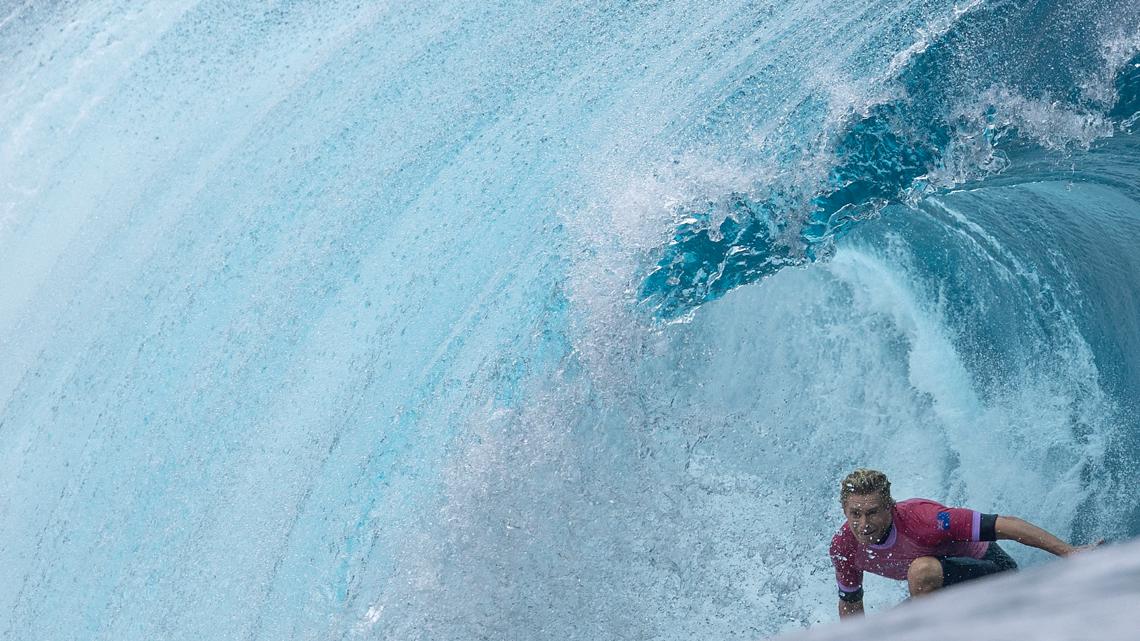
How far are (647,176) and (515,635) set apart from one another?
2293mm

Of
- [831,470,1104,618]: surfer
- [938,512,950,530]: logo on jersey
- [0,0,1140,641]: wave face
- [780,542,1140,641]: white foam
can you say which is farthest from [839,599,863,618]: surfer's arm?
[780,542,1140,641]: white foam

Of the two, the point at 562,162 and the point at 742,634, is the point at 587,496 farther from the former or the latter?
the point at 562,162

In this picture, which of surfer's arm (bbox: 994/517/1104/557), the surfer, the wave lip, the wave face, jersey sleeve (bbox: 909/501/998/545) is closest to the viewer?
surfer's arm (bbox: 994/517/1104/557)

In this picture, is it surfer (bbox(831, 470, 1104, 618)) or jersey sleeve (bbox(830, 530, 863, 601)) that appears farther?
jersey sleeve (bbox(830, 530, 863, 601))

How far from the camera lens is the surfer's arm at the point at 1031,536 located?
3.00 metres

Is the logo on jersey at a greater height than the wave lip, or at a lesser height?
lesser

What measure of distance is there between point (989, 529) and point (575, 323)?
213 cm

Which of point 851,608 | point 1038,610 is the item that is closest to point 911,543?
point 851,608

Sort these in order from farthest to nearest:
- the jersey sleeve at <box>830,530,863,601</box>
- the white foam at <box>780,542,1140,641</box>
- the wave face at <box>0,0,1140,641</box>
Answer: the wave face at <box>0,0,1140,641</box>, the jersey sleeve at <box>830,530,863,601</box>, the white foam at <box>780,542,1140,641</box>

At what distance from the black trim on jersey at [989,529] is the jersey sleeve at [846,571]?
0.44 meters

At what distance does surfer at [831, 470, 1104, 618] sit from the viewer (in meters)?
3.14

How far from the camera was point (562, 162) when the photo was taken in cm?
500

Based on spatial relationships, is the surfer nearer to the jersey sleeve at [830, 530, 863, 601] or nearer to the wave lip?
the jersey sleeve at [830, 530, 863, 601]

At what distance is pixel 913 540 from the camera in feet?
11.0
